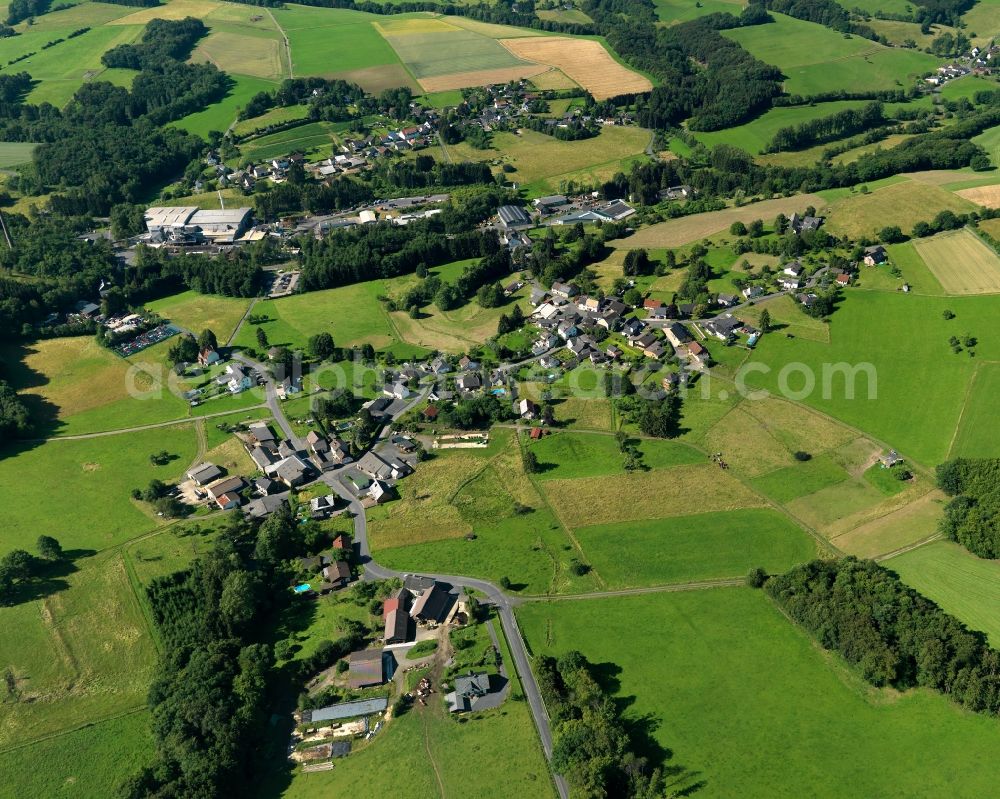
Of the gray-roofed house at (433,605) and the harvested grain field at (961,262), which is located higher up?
the harvested grain field at (961,262)

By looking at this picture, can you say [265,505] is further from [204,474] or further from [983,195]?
[983,195]

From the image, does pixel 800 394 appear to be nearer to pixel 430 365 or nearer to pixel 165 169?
pixel 430 365

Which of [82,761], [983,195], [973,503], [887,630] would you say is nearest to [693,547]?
[887,630]

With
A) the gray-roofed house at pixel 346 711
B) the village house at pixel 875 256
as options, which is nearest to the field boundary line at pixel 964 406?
the village house at pixel 875 256

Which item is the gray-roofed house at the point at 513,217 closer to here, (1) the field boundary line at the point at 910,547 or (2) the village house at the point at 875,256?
(2) the village house at the point at 875,256

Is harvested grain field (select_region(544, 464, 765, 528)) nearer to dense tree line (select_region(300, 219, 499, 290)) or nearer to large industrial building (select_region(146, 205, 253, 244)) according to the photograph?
dense tree line (select_region(300, 219, 499, 290))

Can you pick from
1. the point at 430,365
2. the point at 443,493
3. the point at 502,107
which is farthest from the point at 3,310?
the point at 502,107

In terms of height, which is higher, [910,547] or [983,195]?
[983,195]

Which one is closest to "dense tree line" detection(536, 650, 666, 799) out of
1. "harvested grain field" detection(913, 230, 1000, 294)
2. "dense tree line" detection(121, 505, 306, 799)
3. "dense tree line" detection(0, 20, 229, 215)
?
"dense tree line" detection(121, 505, 306, 799)
